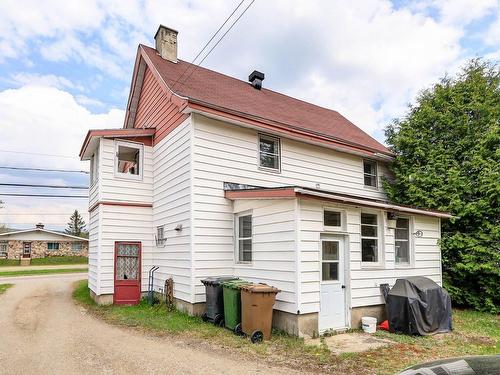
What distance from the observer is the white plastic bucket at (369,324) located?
864 cm

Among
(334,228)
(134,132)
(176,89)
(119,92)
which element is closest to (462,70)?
(334,228)

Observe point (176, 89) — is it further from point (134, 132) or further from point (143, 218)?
point (143, 218)

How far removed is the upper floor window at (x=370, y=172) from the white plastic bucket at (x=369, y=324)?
6.74 m

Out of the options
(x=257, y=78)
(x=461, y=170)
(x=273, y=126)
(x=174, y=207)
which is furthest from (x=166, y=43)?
(x=461, y=170)

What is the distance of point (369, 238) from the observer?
9.70 metres

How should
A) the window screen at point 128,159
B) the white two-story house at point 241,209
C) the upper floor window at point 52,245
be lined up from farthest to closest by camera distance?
the upper floor window at point 52,245
the window screen at point 128,159
the white two-story house at point 241,209

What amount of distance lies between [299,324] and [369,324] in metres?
1.94

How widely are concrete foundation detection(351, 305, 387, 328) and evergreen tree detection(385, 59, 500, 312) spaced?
4138 mm

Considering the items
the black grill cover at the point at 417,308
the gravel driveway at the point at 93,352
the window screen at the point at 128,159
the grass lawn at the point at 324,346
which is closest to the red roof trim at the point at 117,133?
the window screen at the point at 128,159

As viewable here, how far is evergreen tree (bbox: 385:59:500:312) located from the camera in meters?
12.0

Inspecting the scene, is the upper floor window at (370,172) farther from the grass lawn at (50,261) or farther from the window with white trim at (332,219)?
the grass lawn at (50,261)

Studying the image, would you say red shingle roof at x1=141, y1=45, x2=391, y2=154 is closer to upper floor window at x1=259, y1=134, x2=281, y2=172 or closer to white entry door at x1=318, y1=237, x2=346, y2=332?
upper floor window at x1=259, y1=134, x2=281, y2=172

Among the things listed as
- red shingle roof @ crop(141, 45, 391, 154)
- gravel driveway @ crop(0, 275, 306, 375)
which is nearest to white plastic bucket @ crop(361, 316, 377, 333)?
gravel driveway @ crop(0, 275, 306, 375)

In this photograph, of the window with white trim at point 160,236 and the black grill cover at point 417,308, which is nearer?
the black grill cover at point 417,308
